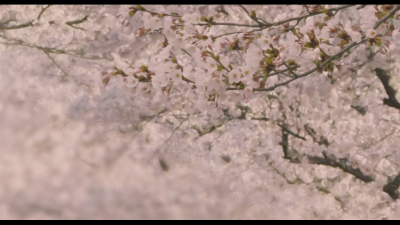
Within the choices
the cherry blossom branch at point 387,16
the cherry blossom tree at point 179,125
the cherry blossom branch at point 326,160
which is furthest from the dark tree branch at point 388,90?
the cherry blossom branch at point 387,16

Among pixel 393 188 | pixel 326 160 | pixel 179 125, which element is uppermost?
pixel 179 125

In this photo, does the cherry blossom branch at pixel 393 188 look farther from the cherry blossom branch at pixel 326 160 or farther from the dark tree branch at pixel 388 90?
the dark tree branch at pixel 388 90

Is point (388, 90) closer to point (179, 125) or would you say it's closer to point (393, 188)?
point (393, 188)

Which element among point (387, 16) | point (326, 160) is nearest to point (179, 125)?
point (326, 160)

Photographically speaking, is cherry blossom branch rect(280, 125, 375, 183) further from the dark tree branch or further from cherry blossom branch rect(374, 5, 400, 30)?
cherry blossom branch rect(374, 5, 400, 30)

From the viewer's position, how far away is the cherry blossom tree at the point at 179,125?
1.15 m

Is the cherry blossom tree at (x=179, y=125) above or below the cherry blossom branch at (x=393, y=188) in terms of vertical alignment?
above

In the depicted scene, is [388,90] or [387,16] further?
[388,90]

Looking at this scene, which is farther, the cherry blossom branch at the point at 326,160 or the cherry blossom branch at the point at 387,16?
the cherry blossom branch at the point at 326,160

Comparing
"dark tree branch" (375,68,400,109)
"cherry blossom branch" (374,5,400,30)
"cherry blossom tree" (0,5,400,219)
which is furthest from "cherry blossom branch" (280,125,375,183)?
"cherry blossom branch" (374,5,400,30)

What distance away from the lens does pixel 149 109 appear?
1243 millimetres

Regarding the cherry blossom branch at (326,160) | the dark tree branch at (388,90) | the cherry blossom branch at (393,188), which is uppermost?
the dark tree branch at (388,90)

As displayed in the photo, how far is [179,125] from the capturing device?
4.10 feet

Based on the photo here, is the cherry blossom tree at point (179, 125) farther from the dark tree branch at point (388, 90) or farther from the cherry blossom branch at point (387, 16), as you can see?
the cherry blossom branch at point (387, 16)
